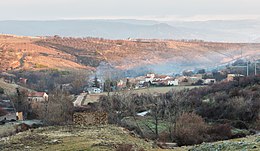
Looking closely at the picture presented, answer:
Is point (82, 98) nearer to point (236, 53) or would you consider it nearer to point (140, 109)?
point (140, 109)

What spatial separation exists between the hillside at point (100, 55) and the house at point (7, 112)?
161 feet

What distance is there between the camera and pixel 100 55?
525 ft

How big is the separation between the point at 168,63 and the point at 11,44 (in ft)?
190

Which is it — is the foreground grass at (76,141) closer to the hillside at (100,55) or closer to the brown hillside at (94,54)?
the hillside at (100,55)


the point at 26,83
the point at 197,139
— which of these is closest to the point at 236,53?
the point at 26,83

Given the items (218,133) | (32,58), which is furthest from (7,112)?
(32,58)

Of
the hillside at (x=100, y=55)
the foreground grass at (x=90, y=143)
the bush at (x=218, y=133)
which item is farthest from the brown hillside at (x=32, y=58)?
the foreground grass at (x=90, y=143)

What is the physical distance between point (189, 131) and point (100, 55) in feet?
415

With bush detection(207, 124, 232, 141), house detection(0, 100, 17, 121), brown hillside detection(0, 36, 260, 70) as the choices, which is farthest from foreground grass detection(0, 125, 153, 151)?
brown hillside detection(0, 36, 260, 70)

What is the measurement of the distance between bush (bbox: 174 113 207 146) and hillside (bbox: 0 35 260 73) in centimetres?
9258

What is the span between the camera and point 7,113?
6688 centimetres

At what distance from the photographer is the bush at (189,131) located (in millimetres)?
33047

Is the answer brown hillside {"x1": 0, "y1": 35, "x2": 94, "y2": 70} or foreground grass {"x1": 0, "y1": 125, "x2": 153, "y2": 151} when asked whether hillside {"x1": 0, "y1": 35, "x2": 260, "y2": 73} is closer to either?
brown hillside {"x1": 0, "y1": 35, "x2": 94, "y2": 70}

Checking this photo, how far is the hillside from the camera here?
138 metres
